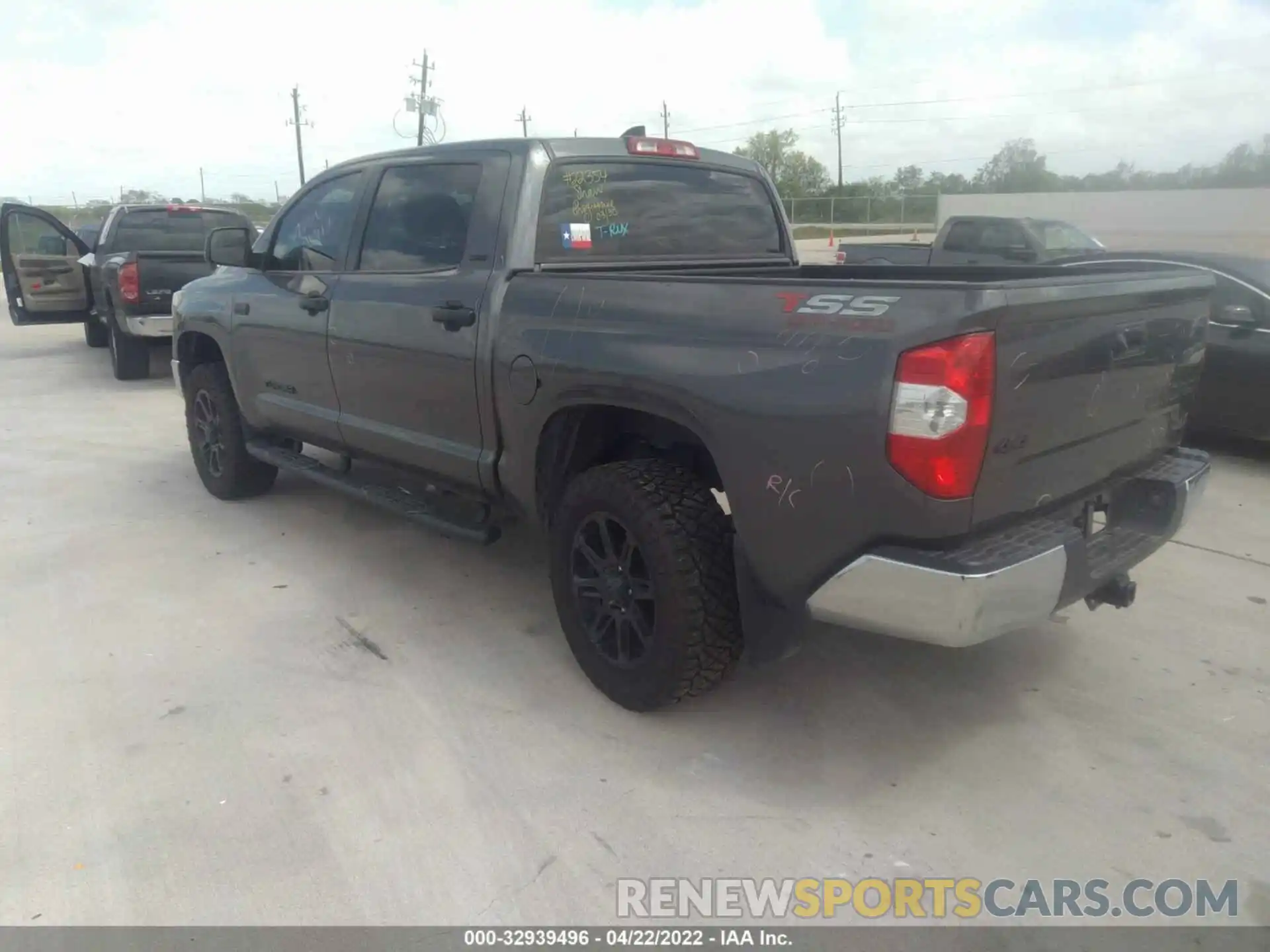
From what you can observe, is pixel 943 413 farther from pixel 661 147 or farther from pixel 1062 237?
pixel 1062 237

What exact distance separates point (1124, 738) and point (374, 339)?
3.29m

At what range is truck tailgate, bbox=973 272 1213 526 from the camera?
254 cm

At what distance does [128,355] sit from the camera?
10594 millimetres

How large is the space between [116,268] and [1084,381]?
9.90 metres

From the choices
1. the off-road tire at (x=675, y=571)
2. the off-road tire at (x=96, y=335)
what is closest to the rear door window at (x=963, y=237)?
the off-road tire at (x=96, y=335)

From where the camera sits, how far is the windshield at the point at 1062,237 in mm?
14070

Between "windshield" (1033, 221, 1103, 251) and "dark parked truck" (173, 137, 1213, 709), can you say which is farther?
"windshield" (1033, 221, 1103, 251)

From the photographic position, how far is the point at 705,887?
259 centimetres

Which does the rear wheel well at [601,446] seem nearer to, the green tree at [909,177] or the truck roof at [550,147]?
the truck roof at [550,147]

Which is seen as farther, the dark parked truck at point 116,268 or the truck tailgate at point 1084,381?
the dark parked truck at point 116,268

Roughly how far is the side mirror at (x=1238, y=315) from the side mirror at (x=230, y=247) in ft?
20.8

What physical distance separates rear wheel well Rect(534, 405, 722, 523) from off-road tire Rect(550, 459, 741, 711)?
114 mm

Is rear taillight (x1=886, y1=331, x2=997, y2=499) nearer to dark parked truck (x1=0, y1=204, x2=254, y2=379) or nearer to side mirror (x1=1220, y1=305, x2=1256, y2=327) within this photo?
side mirror (x1=1220, y1=305, x2=1256, y2=327)

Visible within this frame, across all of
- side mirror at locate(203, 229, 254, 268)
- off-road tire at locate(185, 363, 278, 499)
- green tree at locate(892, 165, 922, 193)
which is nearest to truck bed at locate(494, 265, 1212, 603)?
side mirror at locate(203, 229, 254, 268)
